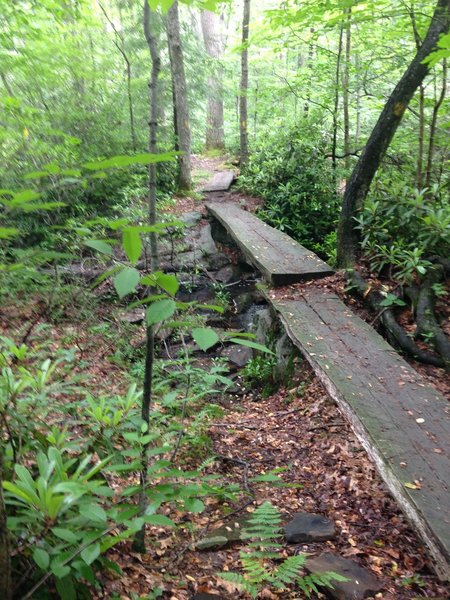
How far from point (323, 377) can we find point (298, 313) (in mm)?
1407

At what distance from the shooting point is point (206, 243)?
9797mm

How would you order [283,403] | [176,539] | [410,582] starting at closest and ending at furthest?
[410,582]
[176,539]
[283,403]

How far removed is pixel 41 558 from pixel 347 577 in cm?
175

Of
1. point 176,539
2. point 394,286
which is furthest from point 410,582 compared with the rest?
point 394,286

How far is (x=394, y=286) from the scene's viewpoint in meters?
5.78

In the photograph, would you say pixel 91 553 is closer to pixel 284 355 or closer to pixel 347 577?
pixel 347 577

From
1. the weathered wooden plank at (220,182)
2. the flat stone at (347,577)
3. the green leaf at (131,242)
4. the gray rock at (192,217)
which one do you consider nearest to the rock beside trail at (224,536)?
the flat stone at (347,577)

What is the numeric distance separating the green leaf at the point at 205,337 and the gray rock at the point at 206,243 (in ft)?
27.1

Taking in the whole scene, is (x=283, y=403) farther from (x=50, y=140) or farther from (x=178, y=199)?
(x=178, y=199)

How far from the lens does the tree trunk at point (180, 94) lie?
10907 mm

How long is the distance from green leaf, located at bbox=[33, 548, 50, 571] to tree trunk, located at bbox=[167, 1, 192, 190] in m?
10.5

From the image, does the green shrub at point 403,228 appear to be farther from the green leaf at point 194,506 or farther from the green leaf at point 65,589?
the green leaf at point 65,589

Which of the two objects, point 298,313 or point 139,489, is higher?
point 139,489

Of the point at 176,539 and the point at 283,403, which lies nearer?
the point at 176,539
